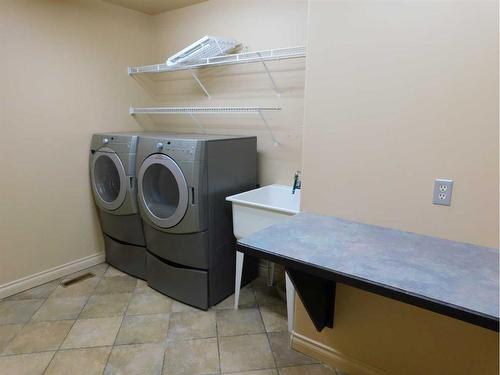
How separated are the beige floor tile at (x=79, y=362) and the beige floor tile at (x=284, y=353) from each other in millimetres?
936

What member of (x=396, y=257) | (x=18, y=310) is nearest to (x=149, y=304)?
(x=18, y=310)

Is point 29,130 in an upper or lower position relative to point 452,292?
upper

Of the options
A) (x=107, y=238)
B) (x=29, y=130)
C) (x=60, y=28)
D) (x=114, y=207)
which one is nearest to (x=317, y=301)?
(x=114, y=207)

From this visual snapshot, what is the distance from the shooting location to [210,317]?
218cm

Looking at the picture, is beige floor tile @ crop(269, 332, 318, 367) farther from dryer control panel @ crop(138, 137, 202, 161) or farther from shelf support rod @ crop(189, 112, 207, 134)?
shelf support rod @ crop(189, 112, 207, 134)

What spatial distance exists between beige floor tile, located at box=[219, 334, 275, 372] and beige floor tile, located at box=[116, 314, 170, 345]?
0.39 metres

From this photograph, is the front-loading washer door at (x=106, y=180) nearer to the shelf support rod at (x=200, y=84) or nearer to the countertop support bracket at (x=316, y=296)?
the shelf support rod at (x=200, y=84)

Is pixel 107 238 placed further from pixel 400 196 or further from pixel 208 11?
pixel 400 196

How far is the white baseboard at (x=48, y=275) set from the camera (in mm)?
2400

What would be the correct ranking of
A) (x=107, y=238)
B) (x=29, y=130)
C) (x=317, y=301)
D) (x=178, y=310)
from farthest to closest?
(x=107, y=238)
(x=29, y=130)
(x=178, y=310)
(x=317, y=301)

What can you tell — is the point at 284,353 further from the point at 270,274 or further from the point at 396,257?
the point at 396,257

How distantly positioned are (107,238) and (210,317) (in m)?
1.27

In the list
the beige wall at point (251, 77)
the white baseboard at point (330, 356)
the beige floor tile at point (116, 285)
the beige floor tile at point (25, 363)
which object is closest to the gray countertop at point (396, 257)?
the white baseboard at point (330, 356)

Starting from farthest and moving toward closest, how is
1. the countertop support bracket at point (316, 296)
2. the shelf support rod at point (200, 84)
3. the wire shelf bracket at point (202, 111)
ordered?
the shelf support rod at point (200, 84), the wire shelf bracket at point (202, 111), the countertop support bracket at point (316, 296)
